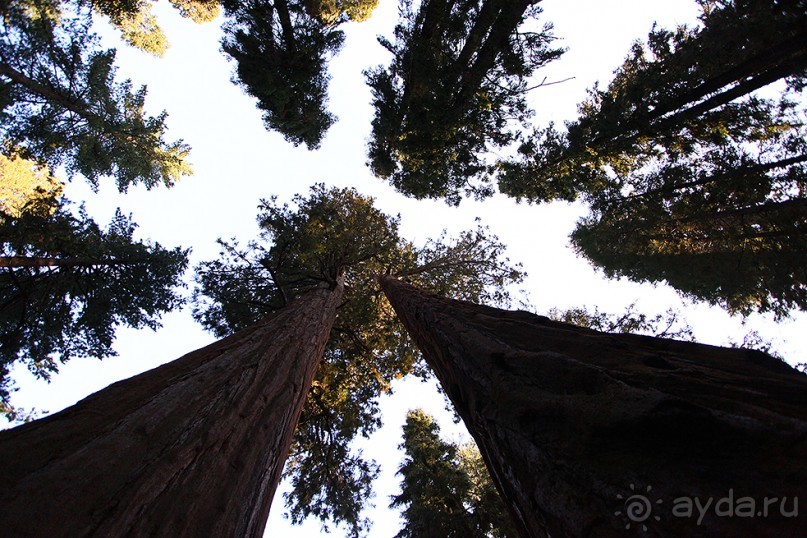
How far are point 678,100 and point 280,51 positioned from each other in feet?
34.7

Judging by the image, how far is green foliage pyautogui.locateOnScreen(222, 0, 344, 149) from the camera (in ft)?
34.9

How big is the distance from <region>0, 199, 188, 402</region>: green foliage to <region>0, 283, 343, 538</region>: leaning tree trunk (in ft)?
28.4

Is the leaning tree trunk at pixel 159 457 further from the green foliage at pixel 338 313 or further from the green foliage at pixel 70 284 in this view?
the green foliage at pixel 70 284

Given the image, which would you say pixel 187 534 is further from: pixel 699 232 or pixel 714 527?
pixel 699 232

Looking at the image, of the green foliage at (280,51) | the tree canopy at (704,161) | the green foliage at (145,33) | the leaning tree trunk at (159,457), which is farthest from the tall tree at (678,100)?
the green foliage at (145,33)

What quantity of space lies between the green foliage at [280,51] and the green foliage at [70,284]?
527 centimetres

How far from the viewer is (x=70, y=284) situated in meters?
9.85

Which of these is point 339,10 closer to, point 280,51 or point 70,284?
point 280,51

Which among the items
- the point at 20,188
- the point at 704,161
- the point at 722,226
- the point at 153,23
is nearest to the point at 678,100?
the point at 704,161

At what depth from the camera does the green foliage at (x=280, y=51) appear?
10.6m

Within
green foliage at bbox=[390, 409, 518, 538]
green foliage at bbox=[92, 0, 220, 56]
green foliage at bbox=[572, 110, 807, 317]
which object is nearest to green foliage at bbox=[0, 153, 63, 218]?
green foliage at bbox=[92, 0, 220, 56]

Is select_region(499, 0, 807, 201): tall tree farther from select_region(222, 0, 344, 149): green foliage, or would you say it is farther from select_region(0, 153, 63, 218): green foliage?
select_region(0, 153, 63, 218): green foliage

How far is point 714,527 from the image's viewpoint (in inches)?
35.4

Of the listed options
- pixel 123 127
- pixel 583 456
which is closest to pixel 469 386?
pixel 583 456
